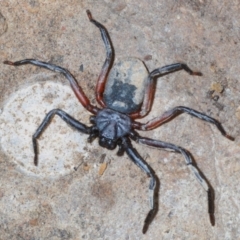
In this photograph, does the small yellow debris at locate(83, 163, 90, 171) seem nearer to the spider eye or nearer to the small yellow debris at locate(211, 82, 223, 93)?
the spider eye

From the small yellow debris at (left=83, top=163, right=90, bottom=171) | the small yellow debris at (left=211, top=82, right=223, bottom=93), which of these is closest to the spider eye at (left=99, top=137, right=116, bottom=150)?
the small yellow debris at (left=83, top=163, right=90, bottom=171)

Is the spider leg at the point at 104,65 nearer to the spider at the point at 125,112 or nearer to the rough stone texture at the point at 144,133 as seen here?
the spider at the point at 125,112

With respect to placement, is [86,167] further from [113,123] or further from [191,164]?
[191,164]

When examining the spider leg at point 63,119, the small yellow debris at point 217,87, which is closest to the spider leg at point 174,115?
the small yellow debris at point 217,87

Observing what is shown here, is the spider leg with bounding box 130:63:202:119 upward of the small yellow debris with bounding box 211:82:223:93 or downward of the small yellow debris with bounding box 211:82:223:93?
downward

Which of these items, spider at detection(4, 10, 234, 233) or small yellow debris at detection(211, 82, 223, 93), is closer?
spider at detection(4, 10, 234, 233)

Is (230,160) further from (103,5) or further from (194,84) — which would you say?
(103,5)

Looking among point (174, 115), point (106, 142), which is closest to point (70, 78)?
point (106, 142)
